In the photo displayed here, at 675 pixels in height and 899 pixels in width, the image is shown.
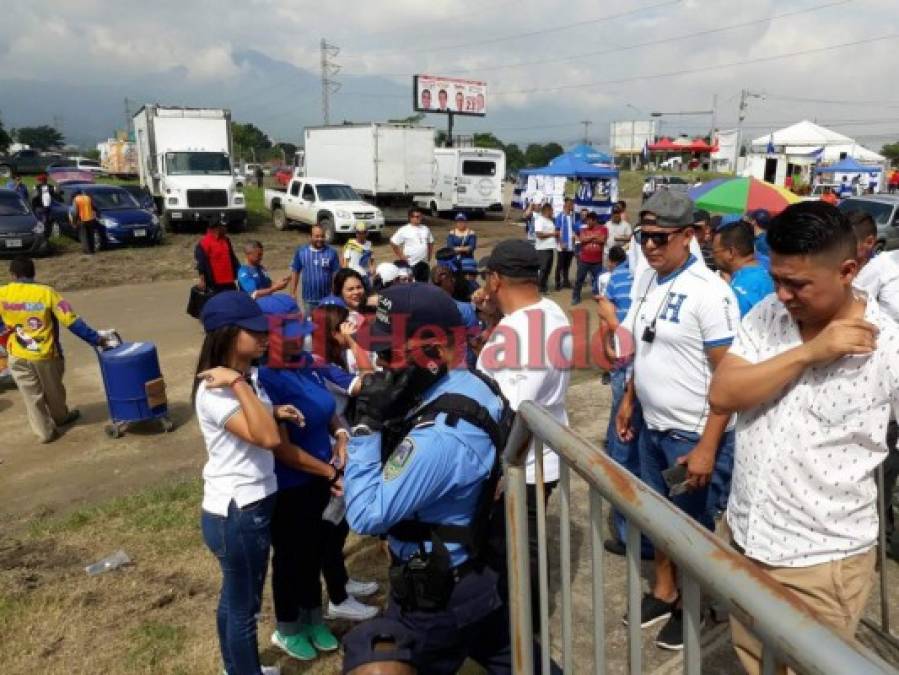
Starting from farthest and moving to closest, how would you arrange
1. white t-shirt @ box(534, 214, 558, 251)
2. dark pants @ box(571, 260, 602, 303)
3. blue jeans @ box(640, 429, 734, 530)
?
white t-shirt @ box(534, 214, 558, 251) < dark pants @ box(571, 260, 602, 303) < blue jeans @ box(640, 429, 734, 530)

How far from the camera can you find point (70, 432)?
6.34 m

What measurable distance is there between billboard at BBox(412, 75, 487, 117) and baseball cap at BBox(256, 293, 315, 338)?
35682 millimetres

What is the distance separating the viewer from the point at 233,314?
2.52m

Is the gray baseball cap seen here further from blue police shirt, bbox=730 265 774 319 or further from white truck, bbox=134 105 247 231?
white truck, bbox=134 105 247 231

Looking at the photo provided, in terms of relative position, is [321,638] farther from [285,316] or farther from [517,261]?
[517,261]

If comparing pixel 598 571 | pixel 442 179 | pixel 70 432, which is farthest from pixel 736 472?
pixel 442 179

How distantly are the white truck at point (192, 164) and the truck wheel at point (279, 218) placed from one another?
1588 millimetres

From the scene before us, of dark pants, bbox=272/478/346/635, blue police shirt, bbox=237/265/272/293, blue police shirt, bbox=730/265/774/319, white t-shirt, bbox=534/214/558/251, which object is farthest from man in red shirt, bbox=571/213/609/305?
dark pants, bbox=272/478/346/635

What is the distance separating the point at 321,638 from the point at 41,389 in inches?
177

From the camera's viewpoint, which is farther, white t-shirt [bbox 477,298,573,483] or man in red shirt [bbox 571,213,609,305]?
man in red shirt [bbox 571,213,609,305]

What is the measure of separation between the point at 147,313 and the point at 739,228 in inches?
396

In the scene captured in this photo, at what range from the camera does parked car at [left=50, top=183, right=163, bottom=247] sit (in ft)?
52.4

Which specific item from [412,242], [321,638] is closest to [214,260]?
[412,242]

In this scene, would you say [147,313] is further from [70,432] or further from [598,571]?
[598,571]
